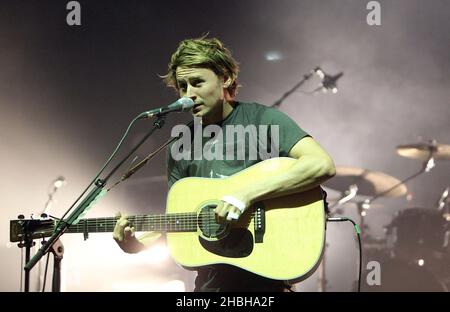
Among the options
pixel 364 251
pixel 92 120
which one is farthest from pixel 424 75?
pixel 92 120

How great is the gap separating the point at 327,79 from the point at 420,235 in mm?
2099

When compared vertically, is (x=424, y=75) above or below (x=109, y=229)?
above

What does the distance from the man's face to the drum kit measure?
3407mm

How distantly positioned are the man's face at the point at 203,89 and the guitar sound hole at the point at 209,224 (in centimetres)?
52

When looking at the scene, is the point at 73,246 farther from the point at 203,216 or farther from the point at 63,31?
the point at 203,216

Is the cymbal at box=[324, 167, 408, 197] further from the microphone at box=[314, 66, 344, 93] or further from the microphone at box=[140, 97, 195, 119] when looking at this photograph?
the microphone at box=[140, 97, 195, 119]

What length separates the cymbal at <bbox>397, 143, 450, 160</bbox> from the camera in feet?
20.2

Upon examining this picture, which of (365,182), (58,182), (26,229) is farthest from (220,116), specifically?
(365,182)

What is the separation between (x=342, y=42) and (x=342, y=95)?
62 cm

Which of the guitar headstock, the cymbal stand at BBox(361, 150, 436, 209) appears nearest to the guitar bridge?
the guitar headstock

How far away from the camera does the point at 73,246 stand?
602cm
